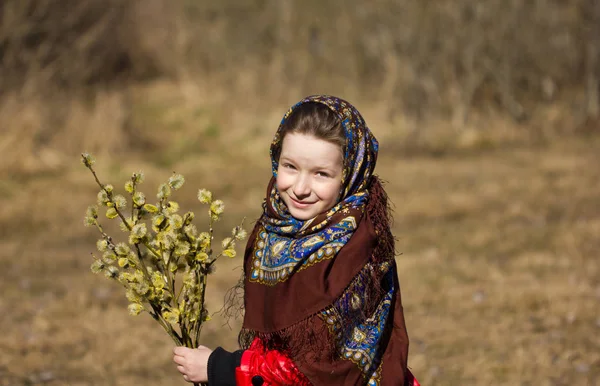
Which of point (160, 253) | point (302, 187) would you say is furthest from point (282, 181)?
point (160, 253)

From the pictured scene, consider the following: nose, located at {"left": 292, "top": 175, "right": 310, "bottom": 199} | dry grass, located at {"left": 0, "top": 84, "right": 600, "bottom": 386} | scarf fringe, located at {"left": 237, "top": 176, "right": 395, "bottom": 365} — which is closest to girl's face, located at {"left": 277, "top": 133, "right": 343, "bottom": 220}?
nose, located at {"left": 292, "top": 175, "right": 310, "bottom": 199}

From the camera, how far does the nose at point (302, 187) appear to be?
2611 millimetres

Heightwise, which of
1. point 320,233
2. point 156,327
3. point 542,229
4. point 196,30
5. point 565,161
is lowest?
point 320,233

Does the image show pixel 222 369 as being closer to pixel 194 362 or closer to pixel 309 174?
pixel 194 362

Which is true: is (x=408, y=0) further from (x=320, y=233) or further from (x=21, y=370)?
(x=320, y=233)

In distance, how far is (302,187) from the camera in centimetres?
261

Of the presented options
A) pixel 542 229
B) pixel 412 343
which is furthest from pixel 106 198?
pixel 542 229

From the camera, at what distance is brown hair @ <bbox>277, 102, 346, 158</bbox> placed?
261 cm

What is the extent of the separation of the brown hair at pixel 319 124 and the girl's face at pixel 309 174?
16 mm

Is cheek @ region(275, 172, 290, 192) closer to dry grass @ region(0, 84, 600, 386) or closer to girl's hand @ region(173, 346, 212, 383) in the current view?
girl's hand @ region(173, 346, 212, 383)

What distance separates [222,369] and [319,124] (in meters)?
0.86

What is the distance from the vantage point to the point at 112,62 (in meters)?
13.1

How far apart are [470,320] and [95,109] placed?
312 inches

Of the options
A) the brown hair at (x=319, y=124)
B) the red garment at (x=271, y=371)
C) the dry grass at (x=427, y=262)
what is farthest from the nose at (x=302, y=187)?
the dry grass at (x=427, y=262)
